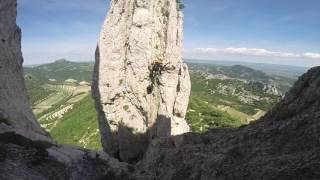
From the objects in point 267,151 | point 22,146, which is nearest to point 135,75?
point 22,146

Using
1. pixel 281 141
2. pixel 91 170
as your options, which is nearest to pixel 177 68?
pixel 91 170

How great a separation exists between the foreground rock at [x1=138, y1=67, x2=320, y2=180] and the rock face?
29.6m

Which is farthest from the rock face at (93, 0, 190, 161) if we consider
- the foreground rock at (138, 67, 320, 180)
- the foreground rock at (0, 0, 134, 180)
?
the foreground rock at (138, 67, 320, 180)

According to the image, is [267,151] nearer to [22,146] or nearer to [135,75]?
[22,146]

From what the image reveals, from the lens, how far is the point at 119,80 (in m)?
69.1

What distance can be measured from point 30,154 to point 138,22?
3979cm

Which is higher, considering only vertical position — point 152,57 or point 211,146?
point 152,57

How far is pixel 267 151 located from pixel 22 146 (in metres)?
22.5

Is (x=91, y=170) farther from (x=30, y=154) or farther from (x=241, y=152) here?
(x=241, y=152)

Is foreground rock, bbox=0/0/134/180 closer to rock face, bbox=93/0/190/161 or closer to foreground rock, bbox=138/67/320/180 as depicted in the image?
foreground rock, bbox=138/67/320/180

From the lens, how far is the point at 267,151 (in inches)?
1008

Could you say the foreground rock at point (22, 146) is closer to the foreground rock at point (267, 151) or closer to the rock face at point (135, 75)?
the foreground rock at point (267, 151)

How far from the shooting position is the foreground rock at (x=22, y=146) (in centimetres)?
3278

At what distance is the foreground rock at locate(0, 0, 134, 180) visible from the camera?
108 ft
